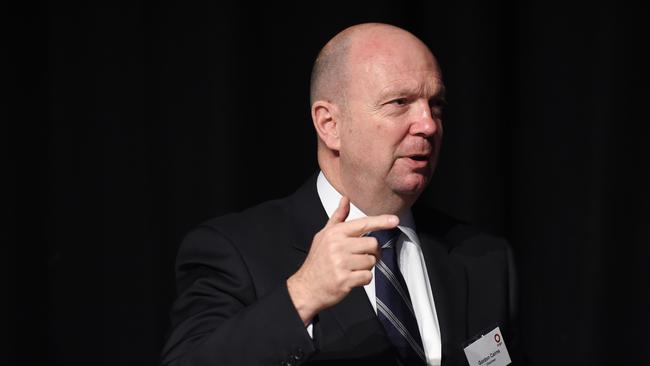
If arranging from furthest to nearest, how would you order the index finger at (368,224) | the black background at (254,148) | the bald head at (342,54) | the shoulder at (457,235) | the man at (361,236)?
1. the black background at (254,148)
2. the shoulder at (457,235)
3. the bald head at (342,54)
4. the man at (361,236)
5. the index finger at (368,224)

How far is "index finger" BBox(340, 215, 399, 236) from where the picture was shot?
1353 mm

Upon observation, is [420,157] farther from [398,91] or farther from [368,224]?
[368,224]

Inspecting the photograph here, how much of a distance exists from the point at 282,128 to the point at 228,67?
0.75 ft

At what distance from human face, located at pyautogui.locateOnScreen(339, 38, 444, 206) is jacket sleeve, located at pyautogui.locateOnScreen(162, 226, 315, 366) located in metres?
0.32

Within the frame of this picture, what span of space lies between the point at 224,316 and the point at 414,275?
1.35 ft

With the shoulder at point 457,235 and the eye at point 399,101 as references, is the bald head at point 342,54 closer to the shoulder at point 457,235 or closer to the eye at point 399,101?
the eye at point 399,101

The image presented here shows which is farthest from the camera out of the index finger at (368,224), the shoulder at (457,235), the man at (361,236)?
the shoulder at (457,235)

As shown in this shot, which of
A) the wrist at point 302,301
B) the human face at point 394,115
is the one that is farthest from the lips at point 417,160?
the wrist at point 302,301

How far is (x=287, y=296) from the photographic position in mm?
1414

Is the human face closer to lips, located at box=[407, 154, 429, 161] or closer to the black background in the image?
lips, located at box=[407, 154, 429, 161]

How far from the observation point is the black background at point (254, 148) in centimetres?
216

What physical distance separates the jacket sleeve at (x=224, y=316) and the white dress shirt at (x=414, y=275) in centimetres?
23

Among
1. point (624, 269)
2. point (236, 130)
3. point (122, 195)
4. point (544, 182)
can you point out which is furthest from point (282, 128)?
point (624, 269)

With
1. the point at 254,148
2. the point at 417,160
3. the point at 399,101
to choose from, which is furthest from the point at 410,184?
the point at 254,148
